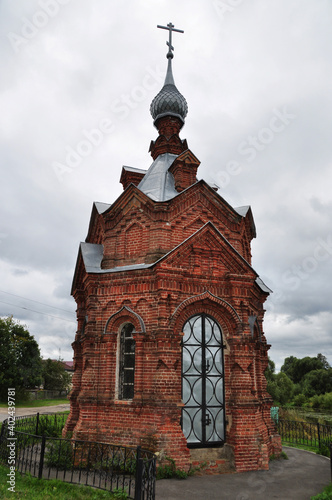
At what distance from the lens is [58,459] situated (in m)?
7.94

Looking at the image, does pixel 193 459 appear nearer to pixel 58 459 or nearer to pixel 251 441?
pixel 251 441

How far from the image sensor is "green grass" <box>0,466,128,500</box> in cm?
623

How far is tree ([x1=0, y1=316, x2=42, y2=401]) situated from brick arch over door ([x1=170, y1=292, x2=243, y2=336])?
25174 mm

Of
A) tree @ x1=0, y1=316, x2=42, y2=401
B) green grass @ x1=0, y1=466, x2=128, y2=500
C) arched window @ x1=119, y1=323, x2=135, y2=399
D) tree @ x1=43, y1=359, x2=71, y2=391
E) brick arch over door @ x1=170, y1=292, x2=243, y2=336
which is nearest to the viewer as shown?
green grass @ x1=0, y1=466, x2=128, y2=500

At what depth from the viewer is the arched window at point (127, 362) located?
8.99m

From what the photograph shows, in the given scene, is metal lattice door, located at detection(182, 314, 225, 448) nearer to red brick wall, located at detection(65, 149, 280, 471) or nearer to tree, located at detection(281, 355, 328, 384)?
red brick wall, located at detection(65, 149, 280, 471)

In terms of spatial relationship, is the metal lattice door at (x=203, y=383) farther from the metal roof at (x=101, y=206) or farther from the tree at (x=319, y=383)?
the tree at (x=319, y=383)

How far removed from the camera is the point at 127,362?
9.20 m

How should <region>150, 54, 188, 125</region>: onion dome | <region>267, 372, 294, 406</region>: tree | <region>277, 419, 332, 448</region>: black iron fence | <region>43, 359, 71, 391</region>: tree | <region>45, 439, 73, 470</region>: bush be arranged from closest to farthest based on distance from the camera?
1. <region>45, 439, 73, 470</region>: bush
2. <region>277, 419, 332, 448</region>: black iron fence
3. <region>150, 54, 188, 125</region>: onion dome
4. <region>267, 372, 294, 406</region>: tree
5. <region>43, 359, 71, 391</region>: tree

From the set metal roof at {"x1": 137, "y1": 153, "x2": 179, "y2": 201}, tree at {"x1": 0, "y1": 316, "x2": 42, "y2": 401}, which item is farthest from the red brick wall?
tree at {"x1": 0, "y1": 316, "x2": 42, "y2": 401}

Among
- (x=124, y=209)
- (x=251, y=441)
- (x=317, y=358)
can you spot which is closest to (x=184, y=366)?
(x=251, y=441)

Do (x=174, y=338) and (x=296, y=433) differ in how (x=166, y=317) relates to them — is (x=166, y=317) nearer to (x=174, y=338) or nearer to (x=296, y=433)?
(x=174, y=338)

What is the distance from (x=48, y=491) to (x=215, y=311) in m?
5.25

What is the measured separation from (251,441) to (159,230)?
5582mm
